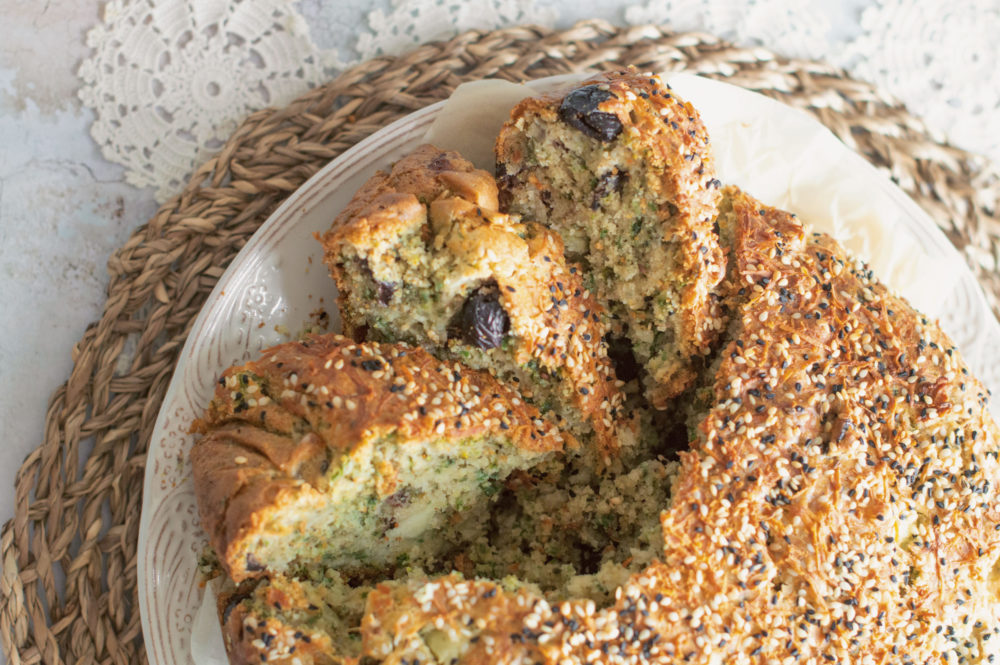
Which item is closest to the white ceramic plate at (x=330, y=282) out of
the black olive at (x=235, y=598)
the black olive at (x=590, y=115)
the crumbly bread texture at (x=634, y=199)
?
→ the black olive at (x=235, y=598)

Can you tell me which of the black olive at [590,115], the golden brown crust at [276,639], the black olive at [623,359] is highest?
the black olive at [590,115]

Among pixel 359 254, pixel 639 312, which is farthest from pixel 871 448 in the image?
pixel 359 254

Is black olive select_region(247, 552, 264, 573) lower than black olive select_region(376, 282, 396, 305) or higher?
lower

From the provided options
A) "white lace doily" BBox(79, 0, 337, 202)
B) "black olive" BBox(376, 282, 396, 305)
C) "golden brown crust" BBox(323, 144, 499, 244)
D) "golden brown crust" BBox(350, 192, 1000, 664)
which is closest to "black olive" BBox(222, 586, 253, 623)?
"golden brown crust" BBox(350, 192, 1000, 664)

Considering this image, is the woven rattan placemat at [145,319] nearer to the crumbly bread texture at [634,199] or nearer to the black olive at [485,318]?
the crumbly bread texture at [634,199]

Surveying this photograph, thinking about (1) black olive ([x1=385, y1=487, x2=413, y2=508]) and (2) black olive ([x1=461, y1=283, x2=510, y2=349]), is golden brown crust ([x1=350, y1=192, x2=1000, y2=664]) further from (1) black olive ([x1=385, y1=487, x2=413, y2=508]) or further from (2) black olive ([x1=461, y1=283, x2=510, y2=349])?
(2) black olive ([x1=461, y1=283, x2=510, y2=349])

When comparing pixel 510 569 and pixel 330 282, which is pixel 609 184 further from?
pixel 510 569
